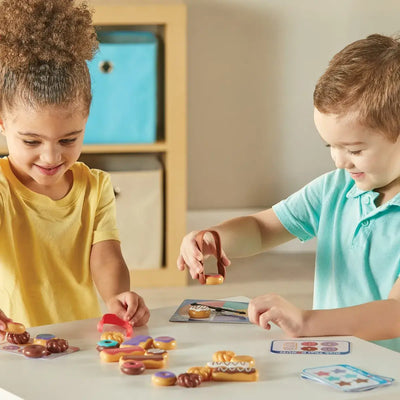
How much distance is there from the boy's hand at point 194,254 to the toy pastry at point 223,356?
0.20 metres

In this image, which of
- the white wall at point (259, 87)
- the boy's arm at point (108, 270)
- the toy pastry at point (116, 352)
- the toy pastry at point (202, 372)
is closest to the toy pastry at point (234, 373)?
the toy pastry at point (202, 372)

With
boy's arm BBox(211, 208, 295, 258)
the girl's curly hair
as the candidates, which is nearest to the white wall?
boy's arm BBox(211, 208, 295, 258)

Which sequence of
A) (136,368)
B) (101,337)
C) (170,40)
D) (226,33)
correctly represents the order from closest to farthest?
(136,368)
(101,337)
(170,40)
(226,33)

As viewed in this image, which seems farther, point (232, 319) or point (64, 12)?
point (64, 12)

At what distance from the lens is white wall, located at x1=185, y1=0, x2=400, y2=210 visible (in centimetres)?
296

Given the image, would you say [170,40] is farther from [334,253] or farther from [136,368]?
[136,368]

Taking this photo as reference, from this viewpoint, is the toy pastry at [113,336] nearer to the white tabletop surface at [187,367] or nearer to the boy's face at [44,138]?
the white tabletop surface at [187,367]

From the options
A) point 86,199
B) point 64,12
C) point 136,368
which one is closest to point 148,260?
point 86,199

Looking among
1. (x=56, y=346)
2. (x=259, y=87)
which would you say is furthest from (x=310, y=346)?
(x=259, y=87)

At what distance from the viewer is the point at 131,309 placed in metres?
1.00

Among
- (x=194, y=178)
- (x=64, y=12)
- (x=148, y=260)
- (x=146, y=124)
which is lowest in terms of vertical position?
(x=148, y=260)

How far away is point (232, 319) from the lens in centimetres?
99

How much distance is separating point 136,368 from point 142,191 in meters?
1.74

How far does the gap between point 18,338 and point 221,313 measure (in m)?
0.26
